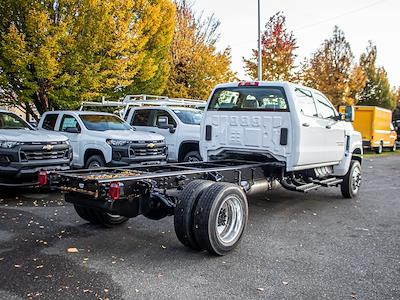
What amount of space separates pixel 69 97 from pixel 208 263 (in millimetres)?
11197

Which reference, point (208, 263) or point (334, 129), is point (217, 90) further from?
point (208, 263)

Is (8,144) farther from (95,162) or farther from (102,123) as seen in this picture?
(102,123)

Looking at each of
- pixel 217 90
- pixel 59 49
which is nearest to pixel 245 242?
pixel 217 90

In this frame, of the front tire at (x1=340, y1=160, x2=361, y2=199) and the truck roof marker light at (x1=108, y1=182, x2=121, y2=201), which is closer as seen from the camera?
the truck roof marker light at (x1=108, y1=182, x2=121, y2=201)

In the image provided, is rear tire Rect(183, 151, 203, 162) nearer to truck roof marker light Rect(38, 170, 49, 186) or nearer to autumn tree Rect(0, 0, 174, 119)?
autumn tree Rect(0, 0, 174, 119)

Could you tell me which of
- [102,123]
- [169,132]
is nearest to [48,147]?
[102,123]

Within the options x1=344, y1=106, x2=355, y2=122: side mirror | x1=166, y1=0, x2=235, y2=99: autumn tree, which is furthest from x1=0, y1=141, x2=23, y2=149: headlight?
x1=166, y1=0, x2=235, y2=99: autumn tree

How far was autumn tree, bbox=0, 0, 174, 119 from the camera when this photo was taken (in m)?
13.1

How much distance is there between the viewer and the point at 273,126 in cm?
708

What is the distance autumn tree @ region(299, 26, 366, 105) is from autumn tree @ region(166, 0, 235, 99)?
7.51 metres

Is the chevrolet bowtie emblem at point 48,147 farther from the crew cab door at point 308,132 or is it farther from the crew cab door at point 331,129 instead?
the crew cab door at point 331,129

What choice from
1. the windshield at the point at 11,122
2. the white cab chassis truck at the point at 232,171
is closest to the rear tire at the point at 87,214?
the white cab chassis truck at the point at 232,171

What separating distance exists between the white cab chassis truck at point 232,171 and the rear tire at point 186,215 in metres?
0.01

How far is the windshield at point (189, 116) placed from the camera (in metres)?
11.7
